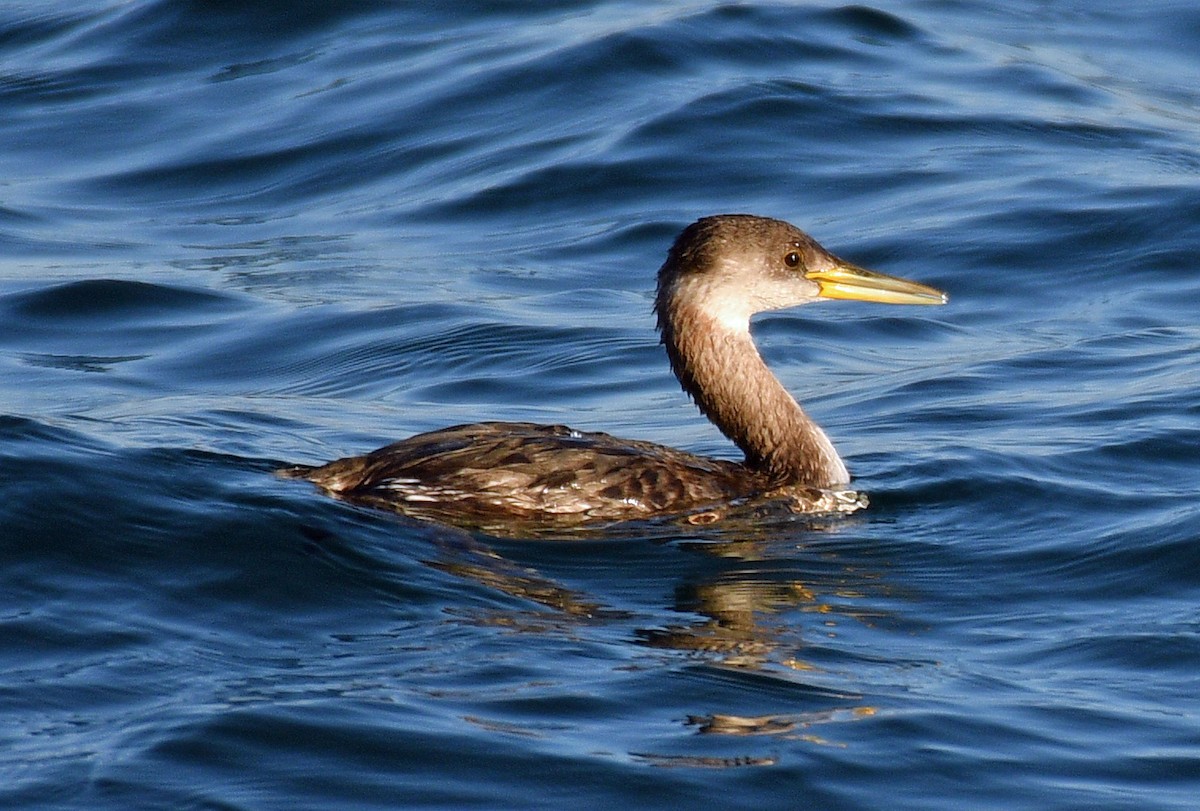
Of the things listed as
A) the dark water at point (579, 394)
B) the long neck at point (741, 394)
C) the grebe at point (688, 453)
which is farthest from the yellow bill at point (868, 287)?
the dark water at point (579, 394)

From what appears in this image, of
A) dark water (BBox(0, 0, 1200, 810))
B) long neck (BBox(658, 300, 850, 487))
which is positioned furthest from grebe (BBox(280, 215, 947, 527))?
dark water (BBox(0, 0, 1200, 810))

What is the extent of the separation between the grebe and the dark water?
0.71 feet

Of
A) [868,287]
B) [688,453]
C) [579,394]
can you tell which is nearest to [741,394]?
[688,453]

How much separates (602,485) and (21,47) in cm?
1085

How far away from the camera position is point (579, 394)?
1033cm

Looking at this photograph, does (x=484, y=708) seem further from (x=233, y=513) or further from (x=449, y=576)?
(x=233, y=513)

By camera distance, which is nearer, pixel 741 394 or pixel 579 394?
pixel 741 394

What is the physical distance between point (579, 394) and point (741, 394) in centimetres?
197

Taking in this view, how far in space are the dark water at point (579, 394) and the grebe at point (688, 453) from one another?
0.22m

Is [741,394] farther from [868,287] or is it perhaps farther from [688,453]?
[868,287]

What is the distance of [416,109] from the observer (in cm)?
1510

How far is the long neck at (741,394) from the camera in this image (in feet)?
27.5

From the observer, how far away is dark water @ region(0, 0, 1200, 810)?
222 inches

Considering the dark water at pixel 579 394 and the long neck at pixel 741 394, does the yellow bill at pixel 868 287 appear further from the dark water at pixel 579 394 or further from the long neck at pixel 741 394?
the dark water at pixel 579 394
